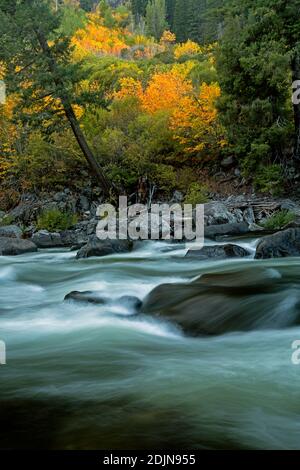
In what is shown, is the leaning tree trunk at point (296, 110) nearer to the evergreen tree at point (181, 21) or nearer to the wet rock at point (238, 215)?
the wet rock at point (238, 215)

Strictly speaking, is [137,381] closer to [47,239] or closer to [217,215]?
[217,215]

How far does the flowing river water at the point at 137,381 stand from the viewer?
3.32 metres

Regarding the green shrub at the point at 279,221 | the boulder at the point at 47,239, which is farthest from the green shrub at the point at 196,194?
the boulder at the point at 47,239

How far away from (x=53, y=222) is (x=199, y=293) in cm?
1208

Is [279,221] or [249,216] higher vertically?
[249,216]

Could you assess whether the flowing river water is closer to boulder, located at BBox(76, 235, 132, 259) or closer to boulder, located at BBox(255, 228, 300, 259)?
boulder, located at BBox(255, 228, 300, 259)

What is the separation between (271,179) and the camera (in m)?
17.9

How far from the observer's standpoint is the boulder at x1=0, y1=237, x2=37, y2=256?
48.0 feet

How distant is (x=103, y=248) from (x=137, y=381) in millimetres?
8841

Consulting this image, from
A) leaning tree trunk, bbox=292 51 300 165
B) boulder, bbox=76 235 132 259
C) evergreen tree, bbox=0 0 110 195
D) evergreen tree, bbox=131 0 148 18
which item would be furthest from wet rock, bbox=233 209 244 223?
evergreen tree, bbox=131 0 148 18

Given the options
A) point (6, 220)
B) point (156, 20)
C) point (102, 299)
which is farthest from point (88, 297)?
point (156, 20)

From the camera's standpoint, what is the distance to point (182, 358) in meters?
5.08

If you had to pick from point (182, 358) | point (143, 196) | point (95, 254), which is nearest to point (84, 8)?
point (143, 196)
